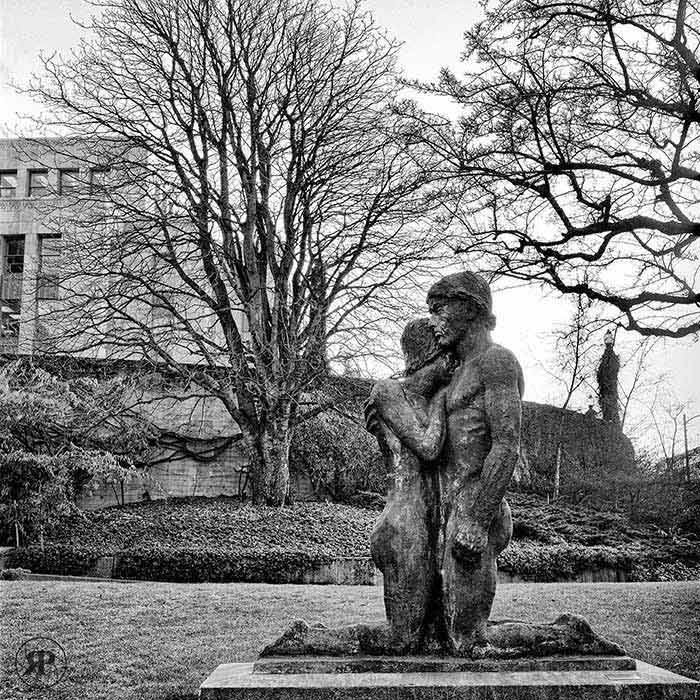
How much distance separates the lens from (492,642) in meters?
4.62

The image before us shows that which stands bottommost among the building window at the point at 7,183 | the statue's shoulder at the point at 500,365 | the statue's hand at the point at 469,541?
the statue's hand at the point at 469,541

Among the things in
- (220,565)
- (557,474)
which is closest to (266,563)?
(220,565)

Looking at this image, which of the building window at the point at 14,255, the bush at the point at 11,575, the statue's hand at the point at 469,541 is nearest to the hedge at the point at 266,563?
the bush at the point at 11,575

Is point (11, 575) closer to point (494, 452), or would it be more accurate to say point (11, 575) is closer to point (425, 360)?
point (425, 360)

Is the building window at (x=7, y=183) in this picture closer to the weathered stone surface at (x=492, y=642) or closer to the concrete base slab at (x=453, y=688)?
the weathered stone surface at (x=492, y=642)

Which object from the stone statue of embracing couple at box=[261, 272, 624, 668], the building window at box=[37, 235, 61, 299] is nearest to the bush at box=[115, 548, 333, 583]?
the building window at box=[37, 235, 61, 299]

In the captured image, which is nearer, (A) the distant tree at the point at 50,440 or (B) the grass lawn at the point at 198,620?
(B) the grass lawn at the point at 198,620

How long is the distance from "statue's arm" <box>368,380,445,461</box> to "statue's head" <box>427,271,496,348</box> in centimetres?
38

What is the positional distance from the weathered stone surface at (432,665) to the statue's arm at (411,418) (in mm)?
1205

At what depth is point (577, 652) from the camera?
4.59m

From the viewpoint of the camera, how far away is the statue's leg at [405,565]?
15.5 ft

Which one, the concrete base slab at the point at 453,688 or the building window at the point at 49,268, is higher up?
the building window at the point at 49,268

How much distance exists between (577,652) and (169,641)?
5730 millimetres

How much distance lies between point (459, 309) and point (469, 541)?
58.8 inches
